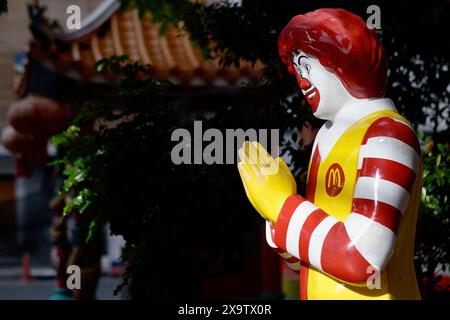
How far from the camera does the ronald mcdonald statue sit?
1830mm

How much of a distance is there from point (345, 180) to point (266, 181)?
0.23 metres

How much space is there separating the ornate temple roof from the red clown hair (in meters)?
3.16

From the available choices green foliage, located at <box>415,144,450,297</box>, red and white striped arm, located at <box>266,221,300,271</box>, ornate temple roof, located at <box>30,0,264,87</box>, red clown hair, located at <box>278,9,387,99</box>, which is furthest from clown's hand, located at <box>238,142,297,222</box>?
ornate temple roof, located at <box>30,0,264,87</box>

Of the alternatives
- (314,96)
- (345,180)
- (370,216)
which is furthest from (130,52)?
(370,216)

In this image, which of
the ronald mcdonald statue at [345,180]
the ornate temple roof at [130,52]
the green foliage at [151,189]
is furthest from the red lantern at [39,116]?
the ronald mcdonald statue at [345,180]

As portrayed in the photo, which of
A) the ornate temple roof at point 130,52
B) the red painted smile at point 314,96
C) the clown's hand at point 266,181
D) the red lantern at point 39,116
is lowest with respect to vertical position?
the clown's hand at point 266,181

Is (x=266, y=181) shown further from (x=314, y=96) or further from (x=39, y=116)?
(x=39, y=116)

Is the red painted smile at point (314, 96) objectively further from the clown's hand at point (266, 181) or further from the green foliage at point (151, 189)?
the green foliage at point (151, 189)

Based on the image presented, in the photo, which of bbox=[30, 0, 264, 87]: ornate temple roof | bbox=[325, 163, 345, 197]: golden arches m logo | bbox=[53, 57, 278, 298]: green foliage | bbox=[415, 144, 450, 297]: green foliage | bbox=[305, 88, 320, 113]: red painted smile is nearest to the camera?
bbox=[325, 163, 345, 197]: golden arches m logo

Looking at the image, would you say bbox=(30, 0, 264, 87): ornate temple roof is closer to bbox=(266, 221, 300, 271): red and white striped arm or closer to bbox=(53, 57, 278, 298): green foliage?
bbox=(53, 57, 278, 298): green foliage

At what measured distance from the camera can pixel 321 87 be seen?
209 cm

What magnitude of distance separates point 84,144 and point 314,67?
1.96 metres

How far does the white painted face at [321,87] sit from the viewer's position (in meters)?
2.07

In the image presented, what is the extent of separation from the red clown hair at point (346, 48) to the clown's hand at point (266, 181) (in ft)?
1.09
